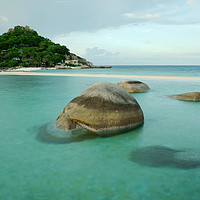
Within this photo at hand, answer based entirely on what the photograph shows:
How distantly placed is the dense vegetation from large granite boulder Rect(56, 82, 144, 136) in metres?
95.5

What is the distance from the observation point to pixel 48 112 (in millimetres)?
10586

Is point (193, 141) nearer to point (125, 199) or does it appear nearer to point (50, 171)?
point (125, 199)

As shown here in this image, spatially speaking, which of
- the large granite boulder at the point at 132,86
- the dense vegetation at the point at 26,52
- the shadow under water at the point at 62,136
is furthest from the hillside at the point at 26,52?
the shadow under water at the point at 62,136

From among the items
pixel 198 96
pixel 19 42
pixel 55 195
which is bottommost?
pixel 55 195

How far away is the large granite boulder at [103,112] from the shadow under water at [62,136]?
20 cm

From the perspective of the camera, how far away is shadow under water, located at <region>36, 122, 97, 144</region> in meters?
6.43

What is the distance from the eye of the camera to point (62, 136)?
6719mm

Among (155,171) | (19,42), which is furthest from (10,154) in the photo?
(19,42)

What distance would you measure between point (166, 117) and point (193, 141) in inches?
119

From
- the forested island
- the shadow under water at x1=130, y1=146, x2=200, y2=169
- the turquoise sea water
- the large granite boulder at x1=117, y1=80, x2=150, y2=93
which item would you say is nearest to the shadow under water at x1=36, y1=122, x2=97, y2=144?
the turquoise sea water

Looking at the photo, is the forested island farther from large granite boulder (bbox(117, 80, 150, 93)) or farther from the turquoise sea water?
the turquoise sea water

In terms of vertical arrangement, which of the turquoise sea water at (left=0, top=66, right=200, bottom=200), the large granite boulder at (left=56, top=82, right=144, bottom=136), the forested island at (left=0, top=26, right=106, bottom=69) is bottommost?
the turquoise sea water at (left=0, top=66, right=200, bottom=200)

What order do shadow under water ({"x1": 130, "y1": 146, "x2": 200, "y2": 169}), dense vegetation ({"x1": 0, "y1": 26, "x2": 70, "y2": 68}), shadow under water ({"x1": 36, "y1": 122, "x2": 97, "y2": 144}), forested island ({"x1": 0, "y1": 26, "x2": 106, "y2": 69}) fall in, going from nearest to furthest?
1. shadow under water ({"x1": 130, "y1": 146, "x2": 200, "y2": 169})
2. shadow under water ({"x1": 36, "y1": 122, "x2": 97, "y2": 144})
3. forested island ({"x1": 0, "y1": 26, "x2": 106, "y2": 69})
4. dense vegetation ({"x1": 0, "y1": 26, "x2": 70, "y2": 68})

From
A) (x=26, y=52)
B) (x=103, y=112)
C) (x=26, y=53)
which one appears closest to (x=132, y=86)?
(x=103, y=112)
